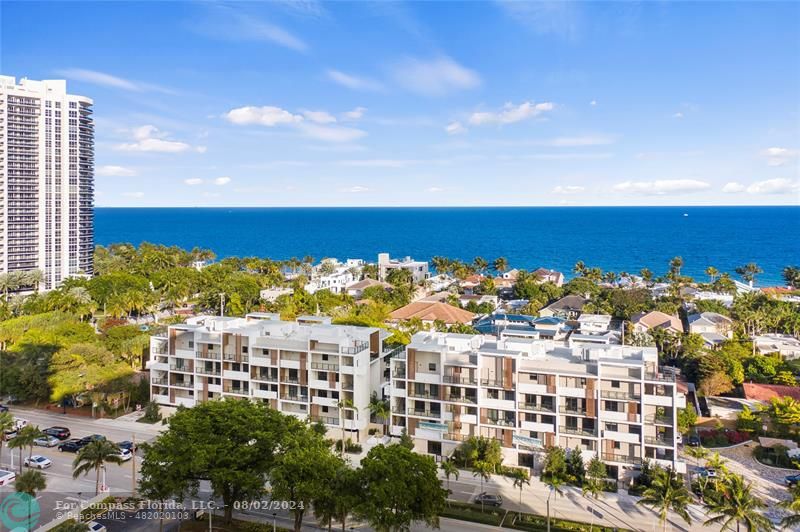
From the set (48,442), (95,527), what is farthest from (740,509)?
(48,442)

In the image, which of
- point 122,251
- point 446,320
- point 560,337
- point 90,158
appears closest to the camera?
point 560,337

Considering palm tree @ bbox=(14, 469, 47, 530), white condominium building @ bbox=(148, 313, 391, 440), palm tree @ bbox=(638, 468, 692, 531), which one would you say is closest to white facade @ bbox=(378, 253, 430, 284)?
white condominium building @ bbox=(148, 313, 391, 440)

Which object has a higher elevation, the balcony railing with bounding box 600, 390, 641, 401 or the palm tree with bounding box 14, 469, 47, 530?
the balcony railing with bounding box 600, 390, 641, 401

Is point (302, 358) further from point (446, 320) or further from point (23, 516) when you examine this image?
point (446, 320)

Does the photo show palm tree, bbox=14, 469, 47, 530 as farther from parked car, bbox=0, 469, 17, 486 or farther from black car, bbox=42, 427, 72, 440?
black car, bbox=42, 427, 72, 440

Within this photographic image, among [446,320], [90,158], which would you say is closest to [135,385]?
[446,320]

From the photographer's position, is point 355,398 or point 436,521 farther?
point 355,398
